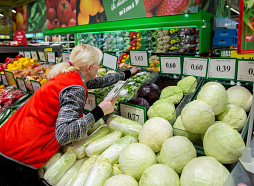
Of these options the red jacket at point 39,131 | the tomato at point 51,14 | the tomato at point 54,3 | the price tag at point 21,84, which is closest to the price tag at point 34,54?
the price tag at point 21,84

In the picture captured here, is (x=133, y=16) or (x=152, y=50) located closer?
(x=133, y=16)

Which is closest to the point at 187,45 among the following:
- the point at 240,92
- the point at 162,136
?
the point at 240,92

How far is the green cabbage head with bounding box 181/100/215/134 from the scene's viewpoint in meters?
1.24

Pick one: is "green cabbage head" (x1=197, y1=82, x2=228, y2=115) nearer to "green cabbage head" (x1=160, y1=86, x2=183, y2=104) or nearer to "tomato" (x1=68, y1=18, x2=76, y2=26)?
"green cabbage head" (x1=160, y1=86, x2=183, y2=104)

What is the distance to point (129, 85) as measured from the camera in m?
2.21

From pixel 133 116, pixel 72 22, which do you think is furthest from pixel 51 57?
pixel 133 116

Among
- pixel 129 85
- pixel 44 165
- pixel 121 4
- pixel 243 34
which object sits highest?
pixel 121 4

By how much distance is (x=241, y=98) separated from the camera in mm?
1494

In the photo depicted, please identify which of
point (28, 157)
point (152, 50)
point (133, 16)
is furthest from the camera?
point (152, 50)

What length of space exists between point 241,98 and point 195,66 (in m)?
0.53

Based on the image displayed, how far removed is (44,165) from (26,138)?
243 mm

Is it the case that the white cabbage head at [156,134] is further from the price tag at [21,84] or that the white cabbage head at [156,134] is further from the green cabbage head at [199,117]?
the price tag at [21,84]

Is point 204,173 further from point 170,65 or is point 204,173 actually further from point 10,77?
point 10,77

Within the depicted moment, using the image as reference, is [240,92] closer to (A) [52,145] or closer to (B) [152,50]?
(A) [52,145]
